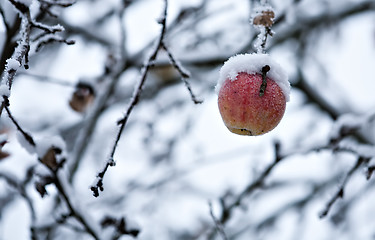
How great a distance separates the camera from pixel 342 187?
163 centimetres

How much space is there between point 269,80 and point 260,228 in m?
2.84

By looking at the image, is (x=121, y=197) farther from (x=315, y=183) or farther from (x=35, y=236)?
(x=35, y=236)

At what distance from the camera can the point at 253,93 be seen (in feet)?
4.43

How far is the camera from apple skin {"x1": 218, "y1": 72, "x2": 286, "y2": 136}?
1.35 meters

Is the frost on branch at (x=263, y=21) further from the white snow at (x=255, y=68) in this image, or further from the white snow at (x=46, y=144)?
the white snow at (x=46, y=144)

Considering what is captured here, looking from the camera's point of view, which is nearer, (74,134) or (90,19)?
(74,134)

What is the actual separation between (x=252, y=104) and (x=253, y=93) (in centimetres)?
3

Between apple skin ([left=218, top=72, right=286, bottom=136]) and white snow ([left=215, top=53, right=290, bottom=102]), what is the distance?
0.05 ft

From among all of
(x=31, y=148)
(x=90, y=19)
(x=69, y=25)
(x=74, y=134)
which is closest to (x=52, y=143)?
(x=31, y=148)

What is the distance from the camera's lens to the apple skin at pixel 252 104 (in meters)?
1.35

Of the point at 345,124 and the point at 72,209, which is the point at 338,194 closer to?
the point at 345,124

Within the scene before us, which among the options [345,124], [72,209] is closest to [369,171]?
[345,124]

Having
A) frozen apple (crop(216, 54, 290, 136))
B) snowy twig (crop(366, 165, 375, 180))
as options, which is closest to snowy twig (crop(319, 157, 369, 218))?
snowy twig (crop(366, 165, 375, 180))

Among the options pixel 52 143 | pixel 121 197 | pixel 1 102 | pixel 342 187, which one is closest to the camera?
pixel 1 102
